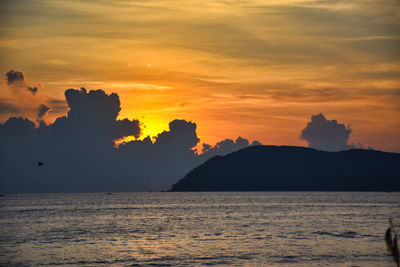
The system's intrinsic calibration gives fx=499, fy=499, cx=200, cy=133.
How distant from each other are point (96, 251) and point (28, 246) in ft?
46.2

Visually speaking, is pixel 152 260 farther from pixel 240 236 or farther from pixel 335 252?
pixel 240 236

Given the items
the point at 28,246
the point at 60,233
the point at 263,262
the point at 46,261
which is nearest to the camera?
the point at 263,262

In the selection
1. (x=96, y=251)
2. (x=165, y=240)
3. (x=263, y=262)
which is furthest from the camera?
(x=165, y=240)

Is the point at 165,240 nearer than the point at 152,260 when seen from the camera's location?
No

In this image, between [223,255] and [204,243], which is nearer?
[223,255]

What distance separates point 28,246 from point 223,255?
3258 cm

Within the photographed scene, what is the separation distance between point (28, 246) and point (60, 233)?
21068 millimetres

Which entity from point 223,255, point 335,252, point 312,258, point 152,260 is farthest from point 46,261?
point 335,252

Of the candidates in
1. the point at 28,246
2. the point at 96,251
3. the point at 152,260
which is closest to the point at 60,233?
the point at 28,246

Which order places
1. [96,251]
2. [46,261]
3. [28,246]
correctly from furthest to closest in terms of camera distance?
[28,246] < [96,251] < [46,261]

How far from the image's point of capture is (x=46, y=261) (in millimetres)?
62375

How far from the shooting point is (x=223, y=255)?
64.2 m

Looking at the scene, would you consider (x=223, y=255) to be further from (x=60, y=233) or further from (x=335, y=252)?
(x=60, y=233)

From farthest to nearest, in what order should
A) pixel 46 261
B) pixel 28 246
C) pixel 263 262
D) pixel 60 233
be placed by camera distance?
1. pixel 60 233
2. pixel 28 246
3. pixel 46 261
4. pixel 263 262
